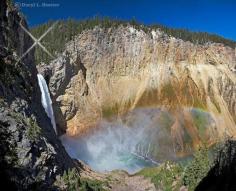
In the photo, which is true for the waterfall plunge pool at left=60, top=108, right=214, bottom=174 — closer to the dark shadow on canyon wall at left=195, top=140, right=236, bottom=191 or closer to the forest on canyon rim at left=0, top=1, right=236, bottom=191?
the forest on canyon rim at left=0, top=1, right=236, bottom=191

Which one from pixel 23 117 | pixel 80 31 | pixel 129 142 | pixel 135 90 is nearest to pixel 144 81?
pixel 135 90

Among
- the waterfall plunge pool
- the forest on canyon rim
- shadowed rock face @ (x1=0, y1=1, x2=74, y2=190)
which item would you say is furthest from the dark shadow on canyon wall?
the waterfall plunge pool

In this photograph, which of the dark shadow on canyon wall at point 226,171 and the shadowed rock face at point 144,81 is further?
the shadowed rock face at point 144,81

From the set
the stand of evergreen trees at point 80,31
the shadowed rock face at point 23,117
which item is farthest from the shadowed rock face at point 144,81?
the shadowed rock face at point 23,117

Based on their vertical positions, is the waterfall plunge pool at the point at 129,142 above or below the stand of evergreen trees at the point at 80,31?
below

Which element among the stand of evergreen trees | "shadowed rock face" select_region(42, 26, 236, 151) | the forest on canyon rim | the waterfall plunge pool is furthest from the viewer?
the stand of evergreen trees

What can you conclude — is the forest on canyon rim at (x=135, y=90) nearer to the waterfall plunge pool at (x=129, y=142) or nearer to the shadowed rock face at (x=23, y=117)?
the waterfall plunge pool at (x=129, y=142)
